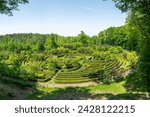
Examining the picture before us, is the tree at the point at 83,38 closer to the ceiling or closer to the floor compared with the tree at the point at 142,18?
closer to the ceiling

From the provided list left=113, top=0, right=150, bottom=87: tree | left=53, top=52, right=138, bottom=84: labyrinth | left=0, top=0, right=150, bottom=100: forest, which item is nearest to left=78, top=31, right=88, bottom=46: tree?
left=0, top=0, right=150, bottom=100: forest

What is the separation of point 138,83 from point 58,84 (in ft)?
84.9

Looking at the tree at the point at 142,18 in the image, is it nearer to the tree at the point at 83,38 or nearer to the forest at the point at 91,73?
the forest at the point at 91,73

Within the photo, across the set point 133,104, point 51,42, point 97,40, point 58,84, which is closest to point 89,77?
point 58,84

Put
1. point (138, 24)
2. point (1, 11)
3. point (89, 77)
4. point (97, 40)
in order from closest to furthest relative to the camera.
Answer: point (1, 11)
point (138, 24)
point (89, 77)
point (97, 40)

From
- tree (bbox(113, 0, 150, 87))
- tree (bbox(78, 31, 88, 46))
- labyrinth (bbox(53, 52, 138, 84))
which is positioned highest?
tree (bbox(78, 31, 88, 46))

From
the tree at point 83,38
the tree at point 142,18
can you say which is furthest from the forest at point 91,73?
the tree at point 83,38

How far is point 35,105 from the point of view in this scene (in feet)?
28.5

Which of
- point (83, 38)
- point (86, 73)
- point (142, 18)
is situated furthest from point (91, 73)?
point (83, 38)

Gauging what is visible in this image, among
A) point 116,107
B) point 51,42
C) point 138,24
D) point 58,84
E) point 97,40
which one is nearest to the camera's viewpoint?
point 116,107

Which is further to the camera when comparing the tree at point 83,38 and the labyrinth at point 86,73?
the tree at point 83,38

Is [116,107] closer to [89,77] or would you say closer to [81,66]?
[89,77]

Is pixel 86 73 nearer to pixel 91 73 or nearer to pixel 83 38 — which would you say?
pixel 91 73

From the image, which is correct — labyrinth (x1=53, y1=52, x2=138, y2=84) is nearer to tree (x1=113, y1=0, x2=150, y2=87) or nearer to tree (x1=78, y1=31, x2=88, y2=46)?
tree (x1=113, y1=0, x2=150, y2=87)
